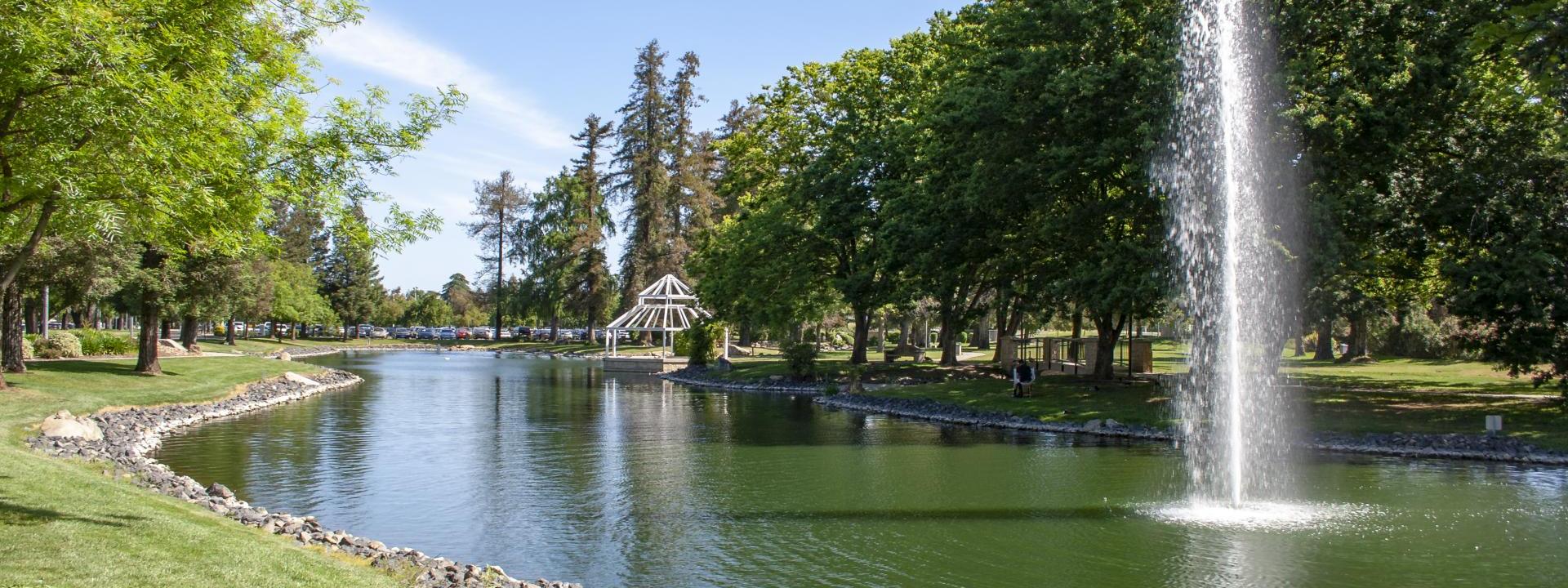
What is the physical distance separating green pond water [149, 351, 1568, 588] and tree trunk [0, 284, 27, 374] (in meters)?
7.65

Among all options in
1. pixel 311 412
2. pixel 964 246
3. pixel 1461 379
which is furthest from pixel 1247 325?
pixel 311 412

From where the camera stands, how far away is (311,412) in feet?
104

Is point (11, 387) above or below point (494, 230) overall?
below

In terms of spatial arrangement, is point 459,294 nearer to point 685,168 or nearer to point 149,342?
point 685,168

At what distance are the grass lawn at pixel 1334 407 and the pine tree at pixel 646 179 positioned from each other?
47.2 metres

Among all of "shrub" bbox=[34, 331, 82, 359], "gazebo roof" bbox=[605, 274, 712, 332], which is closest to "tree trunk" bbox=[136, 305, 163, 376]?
"shrub" bbox=[34, 331, 82, 359]

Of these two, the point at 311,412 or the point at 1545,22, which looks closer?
the point at 1545,22

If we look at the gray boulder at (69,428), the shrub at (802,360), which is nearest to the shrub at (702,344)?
the shrub at (802,360)

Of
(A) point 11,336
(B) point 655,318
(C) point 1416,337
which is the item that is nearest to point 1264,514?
(A) point 11,336

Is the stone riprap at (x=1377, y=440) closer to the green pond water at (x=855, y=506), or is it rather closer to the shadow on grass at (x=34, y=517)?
the green pond water at (x=855, y=506)

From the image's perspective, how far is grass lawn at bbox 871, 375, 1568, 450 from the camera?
2350 cm

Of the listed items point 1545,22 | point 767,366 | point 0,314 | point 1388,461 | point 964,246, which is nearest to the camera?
point 1545,22

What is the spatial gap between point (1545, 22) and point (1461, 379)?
34.3 meters

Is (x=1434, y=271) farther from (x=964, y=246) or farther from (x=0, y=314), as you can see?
(x=0, y=314)
